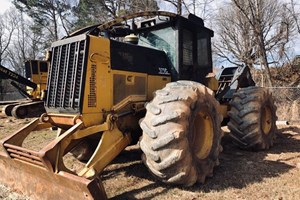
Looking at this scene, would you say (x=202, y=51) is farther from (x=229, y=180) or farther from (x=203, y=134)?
(x=229, y=180)

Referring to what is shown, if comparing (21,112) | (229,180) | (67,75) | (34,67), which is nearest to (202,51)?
(229,180)

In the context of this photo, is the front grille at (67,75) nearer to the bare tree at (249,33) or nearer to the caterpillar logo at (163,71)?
the caterpillar logo at (163,71)

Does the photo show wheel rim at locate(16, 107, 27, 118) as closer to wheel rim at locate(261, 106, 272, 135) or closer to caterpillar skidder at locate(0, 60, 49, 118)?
caterpillar skidder at locate(0, 60, 49, 118)

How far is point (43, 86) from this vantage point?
1384 cm

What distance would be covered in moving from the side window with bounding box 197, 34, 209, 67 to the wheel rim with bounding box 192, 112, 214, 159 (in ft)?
5.97

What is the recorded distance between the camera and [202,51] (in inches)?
247

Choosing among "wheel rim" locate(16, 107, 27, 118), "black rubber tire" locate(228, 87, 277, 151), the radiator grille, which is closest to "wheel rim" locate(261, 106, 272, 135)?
"black rubber tire" locate(228, 87, 277, 151)

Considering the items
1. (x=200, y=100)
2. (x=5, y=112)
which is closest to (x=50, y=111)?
(x=200, y=100)

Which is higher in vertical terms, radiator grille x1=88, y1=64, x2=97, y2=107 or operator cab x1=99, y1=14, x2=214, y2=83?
operator cab x1=99, y1=14, x2=214, y2=83

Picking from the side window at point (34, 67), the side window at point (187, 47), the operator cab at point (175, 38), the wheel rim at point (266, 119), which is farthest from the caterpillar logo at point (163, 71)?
the side window at point (34, 67)

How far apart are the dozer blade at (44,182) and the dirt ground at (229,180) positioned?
160 millimetres

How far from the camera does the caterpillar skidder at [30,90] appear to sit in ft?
38.0

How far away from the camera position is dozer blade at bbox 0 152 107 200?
3.30m

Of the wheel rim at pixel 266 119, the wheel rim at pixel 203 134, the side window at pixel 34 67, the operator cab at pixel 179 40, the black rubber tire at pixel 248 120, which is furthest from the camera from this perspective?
the side window at pixel 34 67
